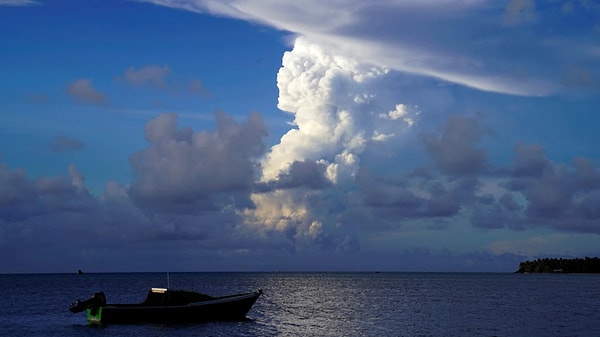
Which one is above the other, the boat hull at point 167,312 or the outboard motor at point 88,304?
the outboard motor at point 88,304

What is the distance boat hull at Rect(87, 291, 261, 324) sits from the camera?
72.8 metres

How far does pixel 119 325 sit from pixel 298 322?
69.2 ft

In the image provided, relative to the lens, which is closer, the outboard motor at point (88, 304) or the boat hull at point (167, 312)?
the outboard motor at point (88, 304)

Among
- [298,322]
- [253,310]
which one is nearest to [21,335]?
[298,322]

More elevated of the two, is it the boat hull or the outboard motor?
the outboard motor

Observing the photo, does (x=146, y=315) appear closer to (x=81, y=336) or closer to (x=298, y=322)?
(x=81, y=336)

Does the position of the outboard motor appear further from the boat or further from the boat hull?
the boat hull

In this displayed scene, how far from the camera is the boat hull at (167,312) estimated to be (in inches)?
2867

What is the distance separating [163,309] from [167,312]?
600mm

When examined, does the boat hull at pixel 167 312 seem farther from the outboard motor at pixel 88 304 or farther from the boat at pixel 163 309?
the outboard motor at pixel 88 304

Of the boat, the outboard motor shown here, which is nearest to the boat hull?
the boat

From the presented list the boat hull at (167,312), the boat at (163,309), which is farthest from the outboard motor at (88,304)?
the boat hull at (167,312)

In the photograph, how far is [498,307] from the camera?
346ft

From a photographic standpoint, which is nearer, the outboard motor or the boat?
the outboard motor
